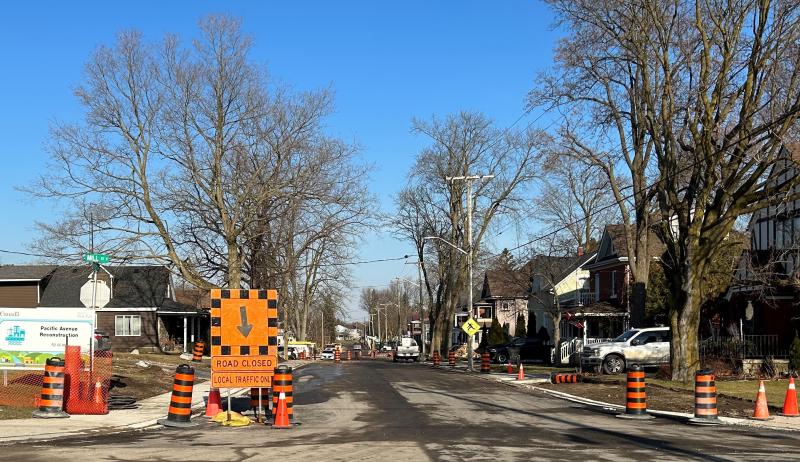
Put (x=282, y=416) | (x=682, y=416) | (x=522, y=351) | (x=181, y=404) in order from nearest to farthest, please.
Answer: (x=282, y=416) → (x=181, y=404) → (x=682, y=416) → (x=522, y=351)

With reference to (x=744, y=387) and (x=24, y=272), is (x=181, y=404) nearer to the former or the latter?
(x=744, y=387)

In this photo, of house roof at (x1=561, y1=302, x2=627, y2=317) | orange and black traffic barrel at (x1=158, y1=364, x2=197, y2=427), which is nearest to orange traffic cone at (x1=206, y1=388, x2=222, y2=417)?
orange and black traffic barrel at (x1=158, y1=364, x2=197, y2=427)

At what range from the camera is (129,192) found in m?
39.6

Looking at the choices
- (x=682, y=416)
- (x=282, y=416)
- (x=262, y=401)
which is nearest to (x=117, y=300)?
(x=262, y=401)

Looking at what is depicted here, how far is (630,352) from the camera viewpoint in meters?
34.3

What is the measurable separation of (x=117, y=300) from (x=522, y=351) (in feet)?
86.1

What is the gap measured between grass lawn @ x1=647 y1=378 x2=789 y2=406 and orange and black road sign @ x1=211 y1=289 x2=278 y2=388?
1257cm

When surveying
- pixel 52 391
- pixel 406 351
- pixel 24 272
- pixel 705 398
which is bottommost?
pixel 406 351

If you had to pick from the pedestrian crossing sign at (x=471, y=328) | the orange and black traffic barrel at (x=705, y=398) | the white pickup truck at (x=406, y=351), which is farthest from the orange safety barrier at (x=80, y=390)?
the white pickup truck at (x=406, y=351)

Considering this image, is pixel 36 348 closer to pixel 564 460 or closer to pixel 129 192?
pixel 564 460

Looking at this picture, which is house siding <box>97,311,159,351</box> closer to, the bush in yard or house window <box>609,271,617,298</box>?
house window <box>609,271,617,298</box>

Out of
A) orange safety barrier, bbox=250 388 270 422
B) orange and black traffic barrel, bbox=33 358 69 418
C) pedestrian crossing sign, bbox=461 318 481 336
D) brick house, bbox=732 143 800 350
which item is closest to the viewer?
orange and black traffic barrel, bbox=33 358 69 418

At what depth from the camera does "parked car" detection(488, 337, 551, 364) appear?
5237 centimetres

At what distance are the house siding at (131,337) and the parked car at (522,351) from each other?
21671 mm
